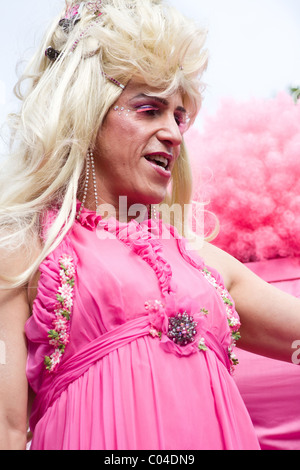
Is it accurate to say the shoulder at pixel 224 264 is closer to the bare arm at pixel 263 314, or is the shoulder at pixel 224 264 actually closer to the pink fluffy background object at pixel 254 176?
Result: the bare arm at pixel 263 314

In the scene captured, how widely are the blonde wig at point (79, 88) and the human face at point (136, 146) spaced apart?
24 millimetres

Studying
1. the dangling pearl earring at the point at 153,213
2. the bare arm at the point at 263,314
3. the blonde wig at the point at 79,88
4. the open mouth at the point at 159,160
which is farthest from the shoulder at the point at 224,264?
the blonde wig at the point at 79,88

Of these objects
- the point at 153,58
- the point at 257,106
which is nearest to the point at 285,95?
the point at 257,106


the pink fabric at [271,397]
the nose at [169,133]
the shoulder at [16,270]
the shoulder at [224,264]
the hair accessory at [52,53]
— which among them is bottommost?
the pink fabric at [271,397]

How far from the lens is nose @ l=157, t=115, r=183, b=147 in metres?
1.34

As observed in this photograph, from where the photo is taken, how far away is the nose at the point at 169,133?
1344 mm

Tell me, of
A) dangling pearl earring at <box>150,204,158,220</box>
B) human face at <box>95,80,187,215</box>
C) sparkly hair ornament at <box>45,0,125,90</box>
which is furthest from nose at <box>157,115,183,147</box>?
sparkly hair ornament at <box>45,0,125,90</box>

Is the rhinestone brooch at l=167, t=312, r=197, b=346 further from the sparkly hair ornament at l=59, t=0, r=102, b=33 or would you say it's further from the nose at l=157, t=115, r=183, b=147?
the sparkly hair ornament at l=59, t=0, r=102, b=33

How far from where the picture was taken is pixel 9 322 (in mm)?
1158

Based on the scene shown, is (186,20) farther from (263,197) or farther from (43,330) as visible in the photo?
(43,330)

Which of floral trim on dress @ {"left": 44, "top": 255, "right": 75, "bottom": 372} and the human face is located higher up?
the human face

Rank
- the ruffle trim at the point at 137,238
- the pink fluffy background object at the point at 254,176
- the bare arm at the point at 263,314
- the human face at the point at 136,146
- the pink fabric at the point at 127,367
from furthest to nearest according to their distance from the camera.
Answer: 1. the pink fluffy background object at the point at 254,176
2. the bare arm at the point at 263,314
3. the human face at the point at 136,146
4. the ruffle trim at the point at 137,238
5. the pink fabric at the point at 127,367

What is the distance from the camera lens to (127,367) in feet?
3.70

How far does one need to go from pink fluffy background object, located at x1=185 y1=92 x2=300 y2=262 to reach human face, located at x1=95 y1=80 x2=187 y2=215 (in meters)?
0.37
